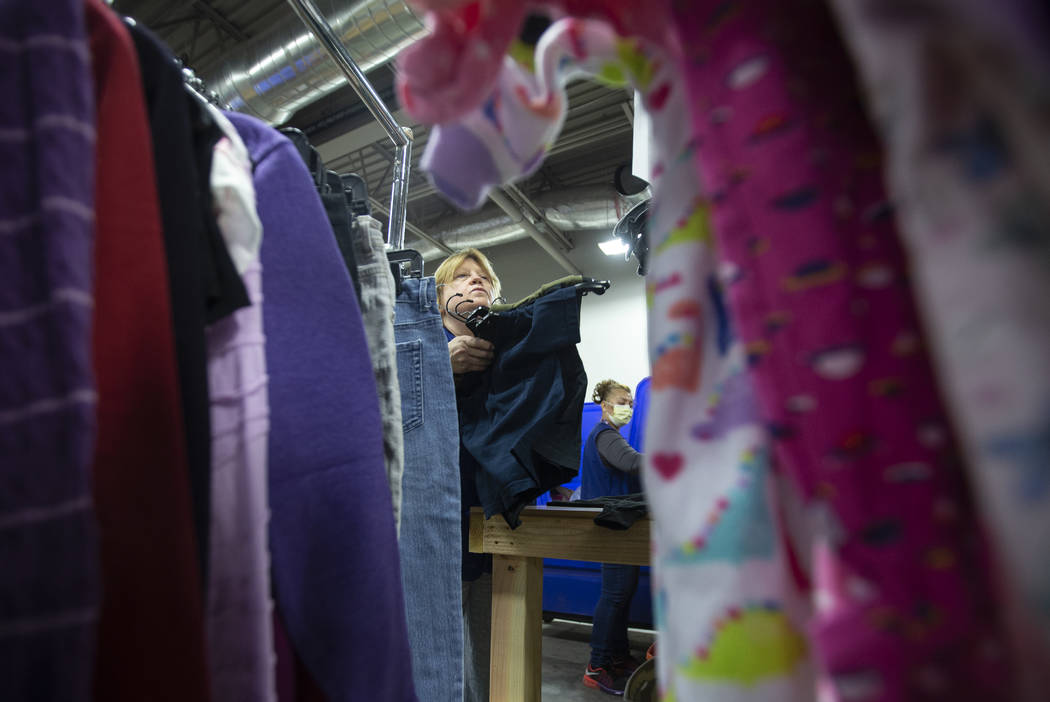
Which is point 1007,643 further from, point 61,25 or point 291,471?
point 61,25

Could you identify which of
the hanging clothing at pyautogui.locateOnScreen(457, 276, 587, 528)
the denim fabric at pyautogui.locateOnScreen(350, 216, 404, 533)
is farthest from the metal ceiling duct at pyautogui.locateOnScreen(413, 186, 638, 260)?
the denim fabric at pyautogui.locateOnScreen(350, 216, 404, 533)

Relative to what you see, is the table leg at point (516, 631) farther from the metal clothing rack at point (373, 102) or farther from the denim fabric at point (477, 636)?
the metal clothing rack at point (373, 102)

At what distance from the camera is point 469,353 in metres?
1.26

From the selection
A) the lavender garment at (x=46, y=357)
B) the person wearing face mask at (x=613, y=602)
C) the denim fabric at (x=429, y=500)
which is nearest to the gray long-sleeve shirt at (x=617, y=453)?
the person wearing face mask at (x=613, y=602)

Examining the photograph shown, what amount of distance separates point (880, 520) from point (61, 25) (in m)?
0.50

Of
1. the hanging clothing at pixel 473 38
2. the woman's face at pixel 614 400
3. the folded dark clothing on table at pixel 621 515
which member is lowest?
the folded dark clothing on table at pixel 621 515

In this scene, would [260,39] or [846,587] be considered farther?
[260,39]

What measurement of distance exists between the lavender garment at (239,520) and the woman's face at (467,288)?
3.22ft

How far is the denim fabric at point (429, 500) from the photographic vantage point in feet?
2.82

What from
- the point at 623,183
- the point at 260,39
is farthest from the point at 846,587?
the point at 623,183

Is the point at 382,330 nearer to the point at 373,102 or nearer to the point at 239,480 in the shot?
the point at 239,480

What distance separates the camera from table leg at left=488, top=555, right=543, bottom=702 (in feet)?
3.48

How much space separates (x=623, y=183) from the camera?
324 cm

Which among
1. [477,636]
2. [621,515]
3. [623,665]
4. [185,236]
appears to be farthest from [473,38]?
[623,665]
